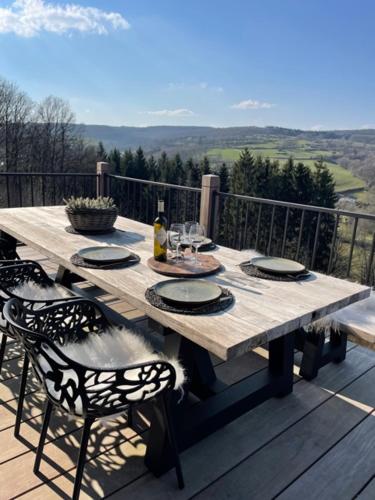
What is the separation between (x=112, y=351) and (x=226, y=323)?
61 cm

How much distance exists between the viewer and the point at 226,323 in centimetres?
130

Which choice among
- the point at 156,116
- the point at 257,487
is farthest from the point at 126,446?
the point at 156,116

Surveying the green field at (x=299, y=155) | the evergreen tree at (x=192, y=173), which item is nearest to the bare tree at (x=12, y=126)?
the evergreen tree at (x=192, y=173)

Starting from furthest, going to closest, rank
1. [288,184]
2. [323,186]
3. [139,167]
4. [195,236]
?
1. [139,167]
2. [288,184]
3. [323,186]
4. [195,236]

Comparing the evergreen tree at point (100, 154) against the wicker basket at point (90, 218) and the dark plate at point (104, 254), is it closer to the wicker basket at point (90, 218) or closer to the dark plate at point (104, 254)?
the wicker basket at point (90, 218)

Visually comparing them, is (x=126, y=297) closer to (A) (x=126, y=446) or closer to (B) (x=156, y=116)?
(A) (x=126, y=446)

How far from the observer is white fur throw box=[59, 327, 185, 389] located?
1.57 metres

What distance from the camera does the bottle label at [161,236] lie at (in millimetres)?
1839

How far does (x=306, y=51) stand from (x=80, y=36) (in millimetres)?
11913

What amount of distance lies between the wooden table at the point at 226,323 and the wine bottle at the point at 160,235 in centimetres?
9

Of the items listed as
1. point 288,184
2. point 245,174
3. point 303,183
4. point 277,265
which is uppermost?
point 277,265

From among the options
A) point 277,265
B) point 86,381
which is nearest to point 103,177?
point 277,265

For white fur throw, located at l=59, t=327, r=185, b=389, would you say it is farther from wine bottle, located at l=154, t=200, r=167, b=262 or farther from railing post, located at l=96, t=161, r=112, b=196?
railing post, located at l=96, t=161, r=112, b=196

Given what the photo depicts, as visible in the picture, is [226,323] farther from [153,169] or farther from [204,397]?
[153,169]
